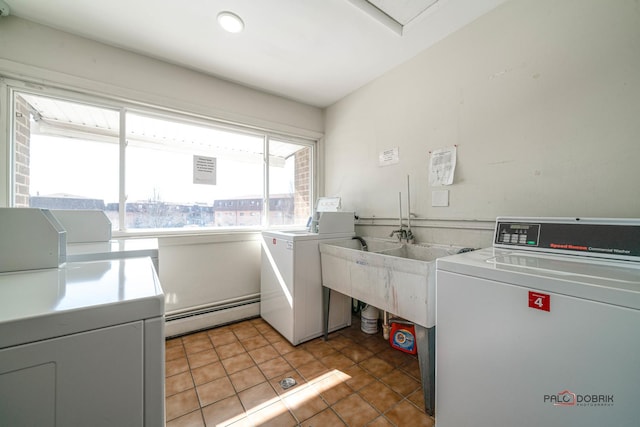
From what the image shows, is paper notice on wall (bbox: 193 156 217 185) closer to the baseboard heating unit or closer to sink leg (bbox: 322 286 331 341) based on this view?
the baseboard heating unit

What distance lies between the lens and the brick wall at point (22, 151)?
1.80 meters

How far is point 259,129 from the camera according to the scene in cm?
277

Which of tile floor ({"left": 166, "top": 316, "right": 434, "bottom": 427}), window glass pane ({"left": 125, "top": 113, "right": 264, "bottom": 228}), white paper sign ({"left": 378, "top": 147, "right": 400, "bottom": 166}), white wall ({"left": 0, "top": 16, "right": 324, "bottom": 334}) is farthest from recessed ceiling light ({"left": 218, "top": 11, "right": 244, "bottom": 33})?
tile floor ({"left": 166, "top": 316, "right": 434, "bottom": 427})

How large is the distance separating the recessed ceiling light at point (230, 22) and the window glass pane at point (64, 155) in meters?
1.25

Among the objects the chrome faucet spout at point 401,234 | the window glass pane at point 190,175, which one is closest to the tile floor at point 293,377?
the chrome faucet spout at point 401,234

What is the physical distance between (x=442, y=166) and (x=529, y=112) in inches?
23.3

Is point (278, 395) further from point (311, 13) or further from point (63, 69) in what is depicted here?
point (63, 69)

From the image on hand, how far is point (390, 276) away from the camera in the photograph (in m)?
1.59

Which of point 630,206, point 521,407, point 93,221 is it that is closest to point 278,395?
point 521,407

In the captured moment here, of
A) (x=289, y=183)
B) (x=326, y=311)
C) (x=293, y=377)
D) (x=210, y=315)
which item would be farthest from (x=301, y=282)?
(x=289, y=183)

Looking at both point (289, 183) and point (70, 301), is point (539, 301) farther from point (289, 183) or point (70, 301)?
point (289, 183)

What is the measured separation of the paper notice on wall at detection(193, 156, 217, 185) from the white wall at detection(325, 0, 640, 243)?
1.82m

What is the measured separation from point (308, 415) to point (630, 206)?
1995 millimetres

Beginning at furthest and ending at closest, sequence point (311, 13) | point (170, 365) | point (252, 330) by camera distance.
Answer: point (252, 330) < point (170, 365) < point (311, 13)
